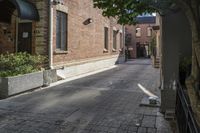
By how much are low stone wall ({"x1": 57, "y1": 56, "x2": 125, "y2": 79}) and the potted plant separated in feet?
7.89

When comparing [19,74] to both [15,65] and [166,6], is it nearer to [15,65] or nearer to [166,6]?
[15,65]

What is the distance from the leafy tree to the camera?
10.2ft

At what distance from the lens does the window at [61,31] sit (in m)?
13.0

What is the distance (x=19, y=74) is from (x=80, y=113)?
3569 mm

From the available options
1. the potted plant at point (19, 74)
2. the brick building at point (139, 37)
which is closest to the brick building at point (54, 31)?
the potted plant at point (19, 74)

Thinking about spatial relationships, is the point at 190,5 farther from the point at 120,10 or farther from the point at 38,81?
the point at 38,81

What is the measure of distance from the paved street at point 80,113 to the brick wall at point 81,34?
4126mm

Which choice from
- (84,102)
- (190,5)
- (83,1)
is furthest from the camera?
(83,1)

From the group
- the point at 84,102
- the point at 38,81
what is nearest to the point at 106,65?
the point at 38,81

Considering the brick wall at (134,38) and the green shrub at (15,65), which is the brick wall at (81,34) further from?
the brick wall at (134,38)

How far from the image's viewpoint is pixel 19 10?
10.2 m

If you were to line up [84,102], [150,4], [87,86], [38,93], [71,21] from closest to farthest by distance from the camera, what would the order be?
[150,4] < [84,102] < [38,93] < [87,86] < [71,21]

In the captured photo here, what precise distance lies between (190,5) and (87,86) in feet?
27.5

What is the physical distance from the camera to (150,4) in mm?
4684
